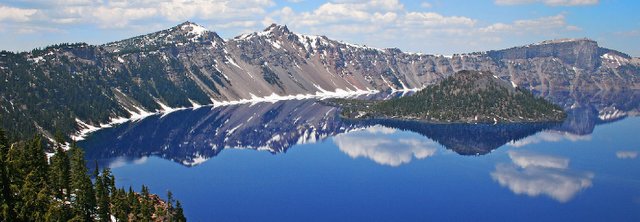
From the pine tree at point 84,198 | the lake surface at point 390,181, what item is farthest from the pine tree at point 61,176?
the lake surface at point 390,181

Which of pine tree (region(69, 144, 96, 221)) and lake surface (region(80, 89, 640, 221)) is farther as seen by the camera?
lake surface (region(80, 89, 640, 221))

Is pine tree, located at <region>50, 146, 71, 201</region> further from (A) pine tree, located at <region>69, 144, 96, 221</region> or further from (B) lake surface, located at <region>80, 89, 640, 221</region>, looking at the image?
(B) lake surface, located at <region>80, 89, 640, 221</region>

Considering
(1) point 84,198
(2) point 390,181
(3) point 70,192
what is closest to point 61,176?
(3) point 70,192

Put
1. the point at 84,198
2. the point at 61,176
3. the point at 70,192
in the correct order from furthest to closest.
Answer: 1. the point at 70,192
2. the point at 61,176
3. the point at 84,198

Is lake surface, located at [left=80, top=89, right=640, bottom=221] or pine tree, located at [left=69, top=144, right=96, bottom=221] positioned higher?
pine tree, located at [left=69, top=144, right=96, bottom=221]

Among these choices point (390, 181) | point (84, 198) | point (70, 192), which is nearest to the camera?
point (84, 198)

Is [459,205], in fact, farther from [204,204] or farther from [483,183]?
[204,204]

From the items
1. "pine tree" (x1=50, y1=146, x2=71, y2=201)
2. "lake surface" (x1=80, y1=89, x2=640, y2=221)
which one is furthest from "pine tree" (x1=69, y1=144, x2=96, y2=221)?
"lake surface" (x1=80, y1=89, x2=640, y2=221)

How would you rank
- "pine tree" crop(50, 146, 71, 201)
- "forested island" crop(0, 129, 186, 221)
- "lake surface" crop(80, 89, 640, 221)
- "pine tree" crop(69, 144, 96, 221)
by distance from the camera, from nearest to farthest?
"forested island" crop(0, 129, 186, 221), "pine tree" crop(69, 144, 96, 221), "pine tree" crop(50, 146, 71, 201), "lake surface" crop(80, 89, 640, 221)

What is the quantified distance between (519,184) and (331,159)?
2379 inches

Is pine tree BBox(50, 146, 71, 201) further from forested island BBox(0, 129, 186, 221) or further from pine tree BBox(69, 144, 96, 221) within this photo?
pine tree BBox(69, 144, 96, 221)

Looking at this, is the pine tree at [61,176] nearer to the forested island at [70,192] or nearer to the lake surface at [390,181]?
the forested island at [70,192]

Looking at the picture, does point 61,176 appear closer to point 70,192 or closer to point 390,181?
point 70,192

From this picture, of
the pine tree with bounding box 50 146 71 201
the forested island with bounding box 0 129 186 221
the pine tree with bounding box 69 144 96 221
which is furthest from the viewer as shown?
the pine tree with bounding box 50 146 71 201
